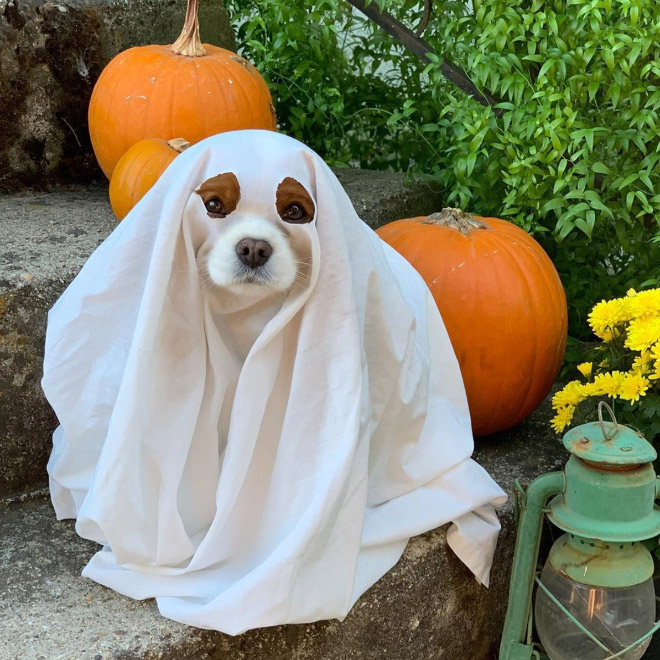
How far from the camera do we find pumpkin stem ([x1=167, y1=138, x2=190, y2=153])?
266 centimetres

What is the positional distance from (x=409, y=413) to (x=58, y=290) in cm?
90

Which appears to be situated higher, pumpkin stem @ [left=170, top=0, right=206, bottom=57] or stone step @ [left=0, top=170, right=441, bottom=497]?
pumpkin stem @ [left=170, top=0, right=206, bottom=57]

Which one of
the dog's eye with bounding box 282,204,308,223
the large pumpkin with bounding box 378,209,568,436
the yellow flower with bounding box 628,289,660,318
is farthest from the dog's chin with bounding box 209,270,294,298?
the yellow flower with bounding box 628,289,660,318

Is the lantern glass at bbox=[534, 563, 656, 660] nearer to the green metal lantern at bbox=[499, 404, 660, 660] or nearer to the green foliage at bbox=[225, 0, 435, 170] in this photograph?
the green metal lantern at bbox=[499, 404, 660, 660]

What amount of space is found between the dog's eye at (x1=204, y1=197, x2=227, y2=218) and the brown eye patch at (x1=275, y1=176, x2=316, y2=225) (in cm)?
10

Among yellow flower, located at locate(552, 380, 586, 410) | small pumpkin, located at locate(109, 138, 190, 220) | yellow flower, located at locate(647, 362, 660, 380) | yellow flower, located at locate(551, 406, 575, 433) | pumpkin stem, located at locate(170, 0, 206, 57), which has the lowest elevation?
yellow flower, located at locate(551, 406, 575, 433)

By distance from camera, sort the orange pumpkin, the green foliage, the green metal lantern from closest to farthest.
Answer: the green metal lantern, the orange pumpkin, the green foliage

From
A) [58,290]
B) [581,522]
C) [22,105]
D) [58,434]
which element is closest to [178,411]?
[58,434]

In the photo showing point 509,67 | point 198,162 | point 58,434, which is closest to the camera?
point 198,162

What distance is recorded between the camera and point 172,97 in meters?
2.87

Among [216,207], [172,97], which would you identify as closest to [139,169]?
[172,97]

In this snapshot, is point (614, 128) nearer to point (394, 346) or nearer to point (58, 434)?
point (394, 346)

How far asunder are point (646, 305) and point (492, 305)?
40cm

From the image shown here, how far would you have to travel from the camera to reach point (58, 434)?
2.17m
